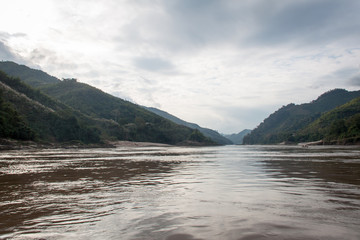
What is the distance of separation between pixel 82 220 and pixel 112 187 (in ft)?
16.6

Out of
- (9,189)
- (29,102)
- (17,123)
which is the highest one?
(29,102)

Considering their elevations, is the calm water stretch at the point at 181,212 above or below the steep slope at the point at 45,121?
below

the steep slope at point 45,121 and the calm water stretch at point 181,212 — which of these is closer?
the calm water stretch at point 181,212

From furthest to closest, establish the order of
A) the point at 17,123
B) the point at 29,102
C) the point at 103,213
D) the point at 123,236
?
1. the point at 29,102
2. the point at 17,123
3. the point at 103,213
4. the point at 123,236

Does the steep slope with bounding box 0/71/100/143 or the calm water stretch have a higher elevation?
the steep slope with bounding box 0/71/100/143

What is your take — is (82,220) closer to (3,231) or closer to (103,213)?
(103,213)

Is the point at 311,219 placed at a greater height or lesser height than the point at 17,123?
lesser

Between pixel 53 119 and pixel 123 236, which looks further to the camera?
pixel 53 119

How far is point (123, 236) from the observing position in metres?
5.06

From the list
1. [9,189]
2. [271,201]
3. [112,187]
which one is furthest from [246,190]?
[9,189]

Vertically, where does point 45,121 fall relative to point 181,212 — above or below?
above

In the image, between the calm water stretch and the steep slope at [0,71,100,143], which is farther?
the steep slope at [0,71,100,143]

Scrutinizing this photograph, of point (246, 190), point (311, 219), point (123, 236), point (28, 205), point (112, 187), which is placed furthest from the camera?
point (112, 187)

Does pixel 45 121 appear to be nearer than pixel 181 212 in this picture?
No
